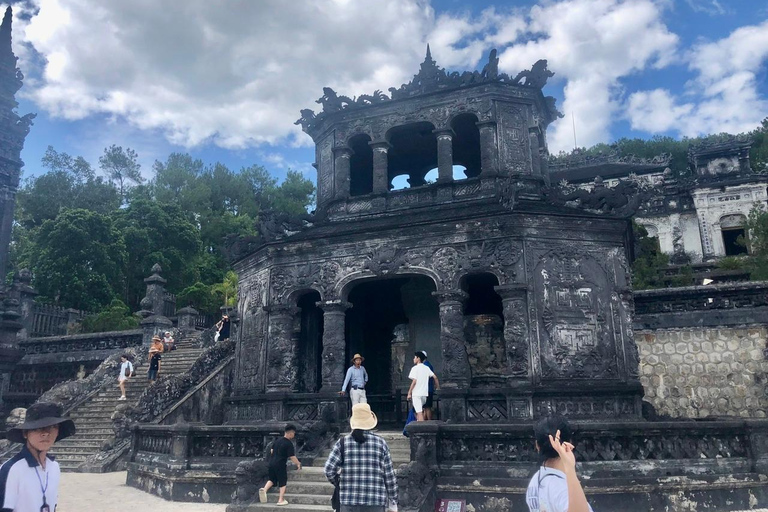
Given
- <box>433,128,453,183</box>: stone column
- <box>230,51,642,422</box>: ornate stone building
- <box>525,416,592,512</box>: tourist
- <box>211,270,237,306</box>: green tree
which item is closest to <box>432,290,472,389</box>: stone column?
<box>230,51,642,422</box>: ornate stone building

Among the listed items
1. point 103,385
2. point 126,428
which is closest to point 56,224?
point 103,385

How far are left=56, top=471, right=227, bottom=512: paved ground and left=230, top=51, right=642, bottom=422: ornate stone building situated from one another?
10.3ft

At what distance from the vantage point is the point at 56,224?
→ 1291 inches

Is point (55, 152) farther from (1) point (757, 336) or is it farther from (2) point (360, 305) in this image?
(1) point (757, 336)

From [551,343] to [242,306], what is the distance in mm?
8074

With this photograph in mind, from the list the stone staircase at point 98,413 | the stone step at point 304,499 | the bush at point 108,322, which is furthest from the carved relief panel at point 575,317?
the bush at point 108,322

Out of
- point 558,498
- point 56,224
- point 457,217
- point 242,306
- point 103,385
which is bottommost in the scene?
point 558,498

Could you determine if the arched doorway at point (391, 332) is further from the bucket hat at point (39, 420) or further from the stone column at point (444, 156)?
the bucket hat at point (39, 420)

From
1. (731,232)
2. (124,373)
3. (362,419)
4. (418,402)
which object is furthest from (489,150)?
(731,232)

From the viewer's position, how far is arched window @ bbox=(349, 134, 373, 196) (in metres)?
16.9

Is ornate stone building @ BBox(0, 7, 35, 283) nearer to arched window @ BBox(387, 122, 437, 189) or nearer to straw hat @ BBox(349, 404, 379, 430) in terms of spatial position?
arched window @ BBox(387, 122, 437, 189)

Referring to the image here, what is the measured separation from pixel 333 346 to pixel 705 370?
1003cm

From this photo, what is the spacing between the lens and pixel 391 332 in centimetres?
1689

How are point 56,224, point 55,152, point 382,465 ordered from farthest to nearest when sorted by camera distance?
point 55,152 → point 56,224 → point 382,465
